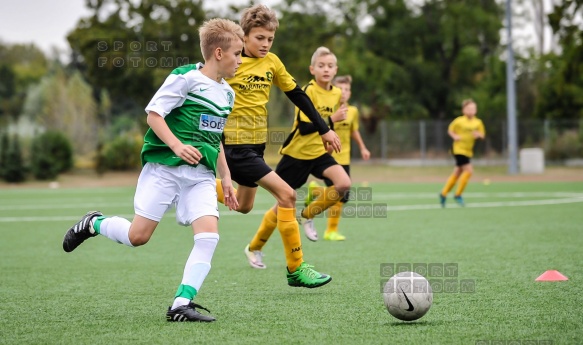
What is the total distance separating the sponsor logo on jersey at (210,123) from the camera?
5.58m

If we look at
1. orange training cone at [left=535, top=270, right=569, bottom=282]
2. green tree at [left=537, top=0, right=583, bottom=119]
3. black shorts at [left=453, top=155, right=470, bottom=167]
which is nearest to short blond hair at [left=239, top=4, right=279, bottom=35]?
orange training cone at [left=535, top=270, right=569, bottom=282]

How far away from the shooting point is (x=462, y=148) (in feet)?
56.2

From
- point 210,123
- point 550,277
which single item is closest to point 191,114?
point 210,123

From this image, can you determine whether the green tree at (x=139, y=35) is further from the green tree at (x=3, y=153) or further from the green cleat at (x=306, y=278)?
the green cleat at (x=306, y=278)

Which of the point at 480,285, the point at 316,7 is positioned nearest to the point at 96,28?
the point at 316,7

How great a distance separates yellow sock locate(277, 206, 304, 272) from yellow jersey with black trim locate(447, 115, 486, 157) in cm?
1082

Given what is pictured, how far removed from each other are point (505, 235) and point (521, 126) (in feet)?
95.6

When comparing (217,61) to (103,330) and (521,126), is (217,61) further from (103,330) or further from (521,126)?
(521,126)

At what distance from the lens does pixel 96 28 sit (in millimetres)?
38500

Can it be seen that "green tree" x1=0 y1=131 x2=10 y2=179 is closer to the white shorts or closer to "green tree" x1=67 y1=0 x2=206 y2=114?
"green tree" x1=67 y1=0 x2=206 y2=114

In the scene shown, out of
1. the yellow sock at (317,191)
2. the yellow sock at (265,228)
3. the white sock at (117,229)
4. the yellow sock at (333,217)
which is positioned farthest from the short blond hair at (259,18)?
the yellow sock at (333,217)

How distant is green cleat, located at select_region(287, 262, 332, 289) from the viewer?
6453 millimetres

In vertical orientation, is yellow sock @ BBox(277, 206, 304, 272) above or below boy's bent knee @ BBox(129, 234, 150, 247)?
below

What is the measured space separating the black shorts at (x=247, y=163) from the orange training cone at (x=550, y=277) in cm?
240
